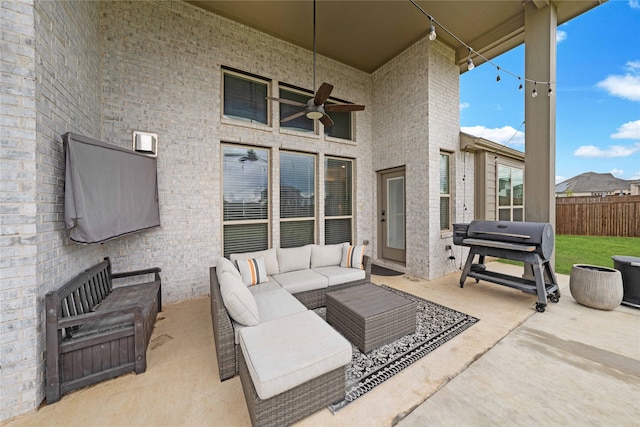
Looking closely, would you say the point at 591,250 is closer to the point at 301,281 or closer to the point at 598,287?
the point at 598,287

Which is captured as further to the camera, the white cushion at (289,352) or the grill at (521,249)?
the grill at (521,249)

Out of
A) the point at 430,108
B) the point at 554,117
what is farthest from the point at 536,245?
the point at 430,108

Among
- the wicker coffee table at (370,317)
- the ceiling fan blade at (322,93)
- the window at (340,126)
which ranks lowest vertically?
the wicker coffee table at (370,317)

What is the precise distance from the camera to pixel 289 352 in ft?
5.42

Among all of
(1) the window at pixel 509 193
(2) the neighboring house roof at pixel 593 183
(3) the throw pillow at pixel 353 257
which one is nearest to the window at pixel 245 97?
(3) the throw pillow at pixel 353 257

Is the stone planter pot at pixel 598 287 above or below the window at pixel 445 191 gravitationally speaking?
below

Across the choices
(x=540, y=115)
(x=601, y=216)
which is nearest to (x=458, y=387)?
(x=540, y=115)

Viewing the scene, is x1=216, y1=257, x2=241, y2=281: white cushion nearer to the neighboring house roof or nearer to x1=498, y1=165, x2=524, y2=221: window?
x1=498, y1=165, x2=524, y2=221: window

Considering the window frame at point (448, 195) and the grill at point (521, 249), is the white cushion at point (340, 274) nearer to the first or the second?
the grill at point (521, 249)

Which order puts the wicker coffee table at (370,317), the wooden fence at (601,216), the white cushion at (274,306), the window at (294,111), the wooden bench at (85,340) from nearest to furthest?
the wooden bench at (85,340) → the white cushion at (274,306) → the wicker coffee table at (370,317) → the window at (294,111) → the wooden fence at (601,216)

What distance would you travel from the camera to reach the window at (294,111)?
479cm

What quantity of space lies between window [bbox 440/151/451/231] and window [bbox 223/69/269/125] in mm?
4146

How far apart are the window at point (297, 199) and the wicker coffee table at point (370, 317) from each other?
2264mm

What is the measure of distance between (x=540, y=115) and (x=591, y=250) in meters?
5.47
